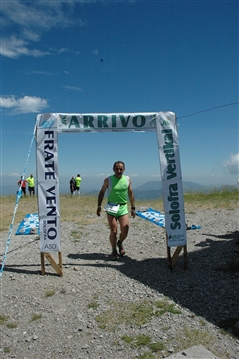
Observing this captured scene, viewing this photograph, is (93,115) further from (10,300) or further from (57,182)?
(10,300)

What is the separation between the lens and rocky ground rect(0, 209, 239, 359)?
4039 mm

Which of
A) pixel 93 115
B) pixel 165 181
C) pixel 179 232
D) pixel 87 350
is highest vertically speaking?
pixel 93 115

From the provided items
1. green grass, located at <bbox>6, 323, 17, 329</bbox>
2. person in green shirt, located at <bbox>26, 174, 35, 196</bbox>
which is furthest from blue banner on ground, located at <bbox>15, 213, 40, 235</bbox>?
person in green shirt, located at <bbox>26, 174, 35, 196</bbox>

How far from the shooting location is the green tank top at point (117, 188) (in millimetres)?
7172

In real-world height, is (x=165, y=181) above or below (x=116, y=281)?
above

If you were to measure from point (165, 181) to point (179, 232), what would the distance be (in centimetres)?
116

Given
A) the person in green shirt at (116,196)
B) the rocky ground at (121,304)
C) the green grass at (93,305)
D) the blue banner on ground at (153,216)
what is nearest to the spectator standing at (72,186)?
the blue banner on ground at (153,216)

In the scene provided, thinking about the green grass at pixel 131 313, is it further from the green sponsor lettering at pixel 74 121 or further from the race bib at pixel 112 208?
the green sponsor lettering at pixel 74 121

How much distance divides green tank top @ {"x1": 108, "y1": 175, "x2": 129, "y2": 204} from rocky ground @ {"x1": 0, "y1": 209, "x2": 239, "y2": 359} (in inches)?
59.6

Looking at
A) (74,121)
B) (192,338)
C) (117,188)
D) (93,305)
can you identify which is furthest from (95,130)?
(192,338)

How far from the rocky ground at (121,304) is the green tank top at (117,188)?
1513 millimetres

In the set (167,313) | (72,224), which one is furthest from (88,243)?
(167,313)

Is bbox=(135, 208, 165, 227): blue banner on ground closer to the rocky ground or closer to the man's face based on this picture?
the rocky ground

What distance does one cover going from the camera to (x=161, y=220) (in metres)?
12.2
